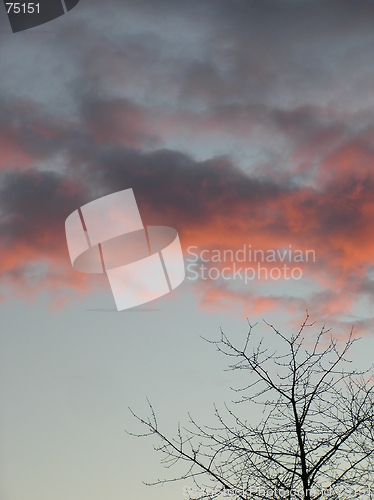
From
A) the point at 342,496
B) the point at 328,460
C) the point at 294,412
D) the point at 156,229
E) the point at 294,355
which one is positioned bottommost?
the point at 342,496

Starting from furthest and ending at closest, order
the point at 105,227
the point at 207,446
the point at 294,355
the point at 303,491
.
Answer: the point at 105,227, the point at 294,355, the point at 207,446, the point at 303,491

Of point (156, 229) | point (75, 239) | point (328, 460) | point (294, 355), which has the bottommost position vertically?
point (328, 460)

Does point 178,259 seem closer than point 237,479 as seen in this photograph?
No

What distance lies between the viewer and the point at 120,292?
2180cm

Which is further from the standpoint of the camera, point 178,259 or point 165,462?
point 178,259

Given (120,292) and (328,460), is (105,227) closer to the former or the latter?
(120,292)

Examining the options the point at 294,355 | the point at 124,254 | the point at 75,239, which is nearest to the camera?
the point at 294,355

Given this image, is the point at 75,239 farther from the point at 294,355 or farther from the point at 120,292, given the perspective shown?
the point at 294,355

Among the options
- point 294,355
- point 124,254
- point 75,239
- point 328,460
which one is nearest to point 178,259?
point 124,254

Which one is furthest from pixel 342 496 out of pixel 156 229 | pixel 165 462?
pixel 156 229

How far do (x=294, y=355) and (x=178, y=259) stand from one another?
36.3ft

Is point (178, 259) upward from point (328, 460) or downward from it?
upward

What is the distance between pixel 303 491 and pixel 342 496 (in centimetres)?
66

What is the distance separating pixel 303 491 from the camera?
25.6ft
